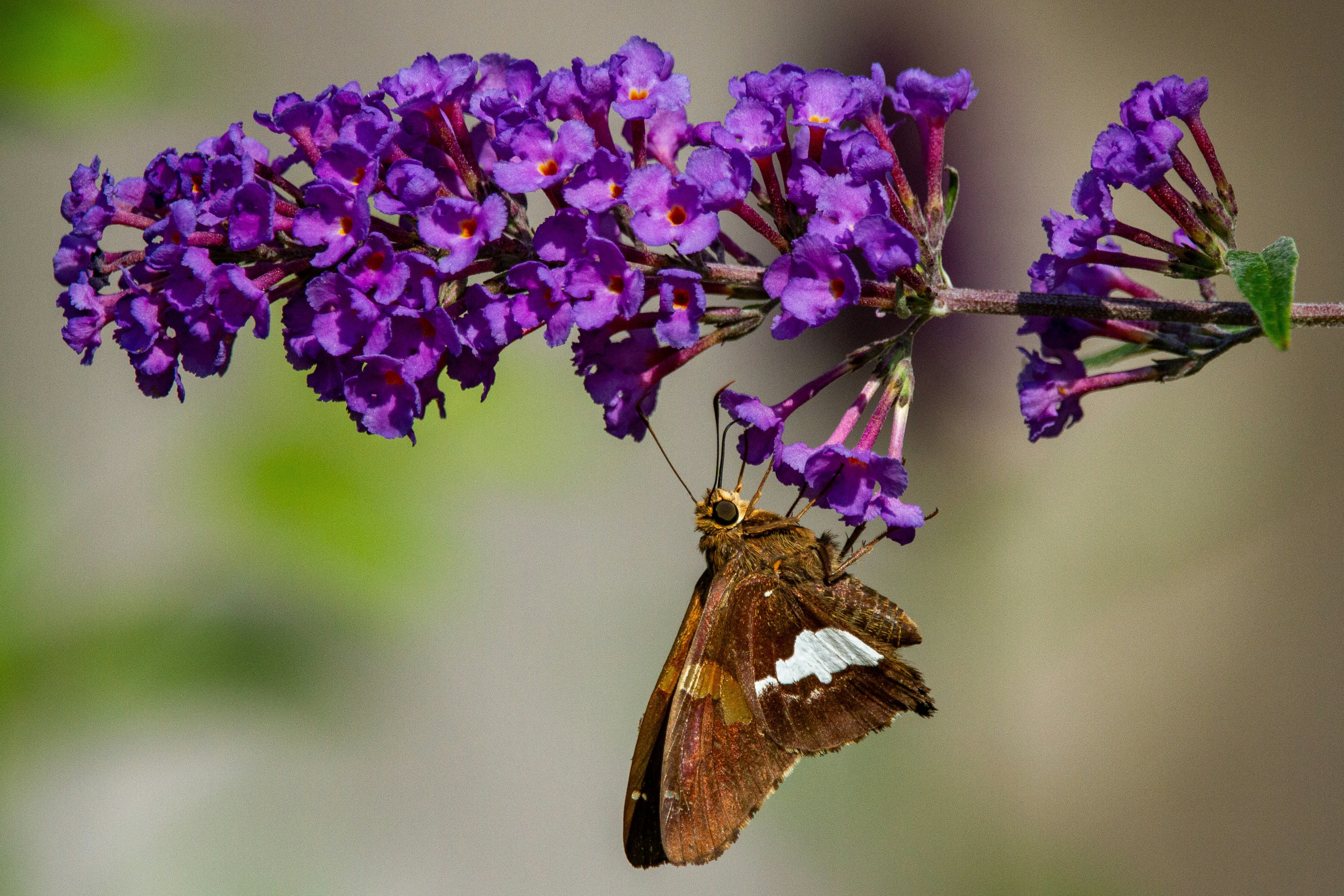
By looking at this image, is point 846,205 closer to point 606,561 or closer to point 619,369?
point 619,369

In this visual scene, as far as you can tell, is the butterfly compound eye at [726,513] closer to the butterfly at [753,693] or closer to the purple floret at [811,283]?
the butterfly at [753,693]

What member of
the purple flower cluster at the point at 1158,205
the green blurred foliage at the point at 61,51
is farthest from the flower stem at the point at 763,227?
the green blurred foliage at the point at 61,51

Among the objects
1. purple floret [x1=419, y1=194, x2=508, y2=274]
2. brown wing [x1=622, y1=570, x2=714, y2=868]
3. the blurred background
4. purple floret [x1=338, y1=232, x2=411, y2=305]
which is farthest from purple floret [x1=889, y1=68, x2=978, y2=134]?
the blurred background

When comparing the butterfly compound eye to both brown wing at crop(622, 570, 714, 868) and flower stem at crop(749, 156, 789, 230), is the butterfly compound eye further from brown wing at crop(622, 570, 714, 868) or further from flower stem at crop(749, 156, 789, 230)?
flower stem at crop(749, 156, 789, 230)

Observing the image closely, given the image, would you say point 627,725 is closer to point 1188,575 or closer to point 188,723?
point 188,723

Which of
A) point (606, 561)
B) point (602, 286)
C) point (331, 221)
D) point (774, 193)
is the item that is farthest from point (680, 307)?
point (606, 561)

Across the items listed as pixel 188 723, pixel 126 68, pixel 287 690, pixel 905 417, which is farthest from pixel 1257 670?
pixel 126 68

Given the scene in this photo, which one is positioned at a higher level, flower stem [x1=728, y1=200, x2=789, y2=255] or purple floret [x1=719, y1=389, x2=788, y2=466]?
flower stem [x1=728, y1=200, x2=789, y2=255]
